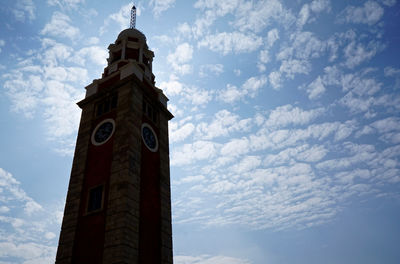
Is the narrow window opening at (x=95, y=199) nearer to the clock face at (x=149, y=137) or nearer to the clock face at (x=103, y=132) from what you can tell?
the clock face at (x=103, y=132)

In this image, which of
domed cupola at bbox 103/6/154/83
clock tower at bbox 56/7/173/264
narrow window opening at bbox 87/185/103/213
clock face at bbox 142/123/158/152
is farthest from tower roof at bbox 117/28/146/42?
narrow window opening at bbox 87/185/103/213

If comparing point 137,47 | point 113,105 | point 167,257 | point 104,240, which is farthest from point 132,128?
point 137,47

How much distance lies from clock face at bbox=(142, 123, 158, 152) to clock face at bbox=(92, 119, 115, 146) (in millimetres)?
2549

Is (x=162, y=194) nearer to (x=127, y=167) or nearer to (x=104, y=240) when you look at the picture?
(x=127, y=167)

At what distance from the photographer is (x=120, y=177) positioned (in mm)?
20266

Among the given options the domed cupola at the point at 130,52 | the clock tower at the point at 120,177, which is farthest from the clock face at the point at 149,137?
the domed cupola at the point at 130,52

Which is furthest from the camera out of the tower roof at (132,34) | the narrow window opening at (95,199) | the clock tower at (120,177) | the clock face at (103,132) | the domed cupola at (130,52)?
the tower roof at (132,34)

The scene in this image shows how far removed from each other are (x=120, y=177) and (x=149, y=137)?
5.77m

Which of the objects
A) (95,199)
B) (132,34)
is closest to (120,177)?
(95,199)

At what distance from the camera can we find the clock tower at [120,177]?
18.7 meters

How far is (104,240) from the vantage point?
18.3 m

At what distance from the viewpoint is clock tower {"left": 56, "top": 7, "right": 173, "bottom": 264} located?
18.7 m

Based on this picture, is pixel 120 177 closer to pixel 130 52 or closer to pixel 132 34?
pixel 130 52

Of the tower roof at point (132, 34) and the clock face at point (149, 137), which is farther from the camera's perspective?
the tower roof at point (132, 34)
